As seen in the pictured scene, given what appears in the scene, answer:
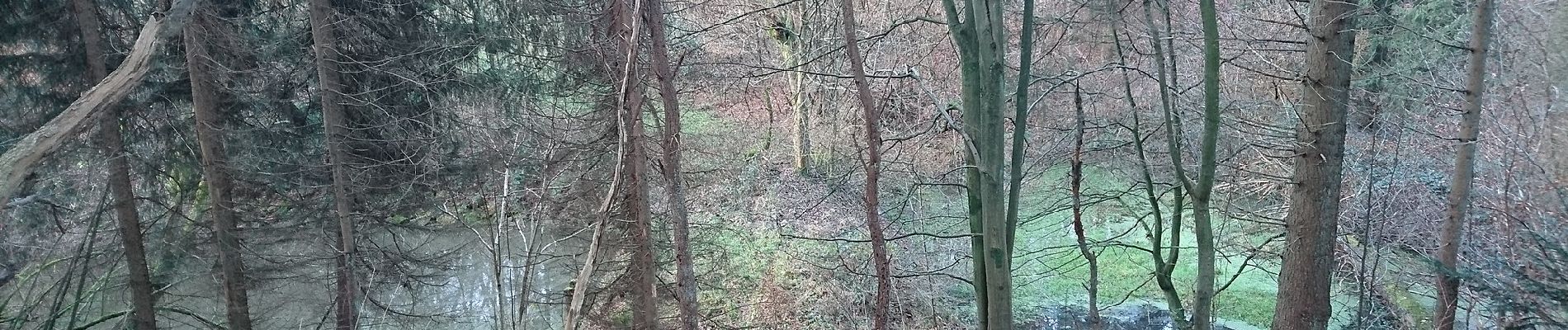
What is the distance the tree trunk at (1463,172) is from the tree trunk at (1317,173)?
886 mm

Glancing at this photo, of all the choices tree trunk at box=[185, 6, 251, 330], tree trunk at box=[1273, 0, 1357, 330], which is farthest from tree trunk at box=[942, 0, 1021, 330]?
tree trunk at box=[185, 6, 251, 330]

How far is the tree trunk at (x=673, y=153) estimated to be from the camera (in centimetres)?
820

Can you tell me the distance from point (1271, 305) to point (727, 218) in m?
8.00

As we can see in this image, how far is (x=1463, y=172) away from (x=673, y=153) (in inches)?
281

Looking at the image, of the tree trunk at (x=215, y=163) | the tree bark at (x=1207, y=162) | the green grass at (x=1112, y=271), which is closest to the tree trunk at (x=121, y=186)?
the tree trunk at (x=215, y=163)

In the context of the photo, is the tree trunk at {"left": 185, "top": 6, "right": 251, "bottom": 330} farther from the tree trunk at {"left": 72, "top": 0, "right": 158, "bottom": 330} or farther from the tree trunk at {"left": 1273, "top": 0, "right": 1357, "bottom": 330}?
the tree trunk at {"left": 1273, "top": 0, "right": 1357, "bottom": 330}

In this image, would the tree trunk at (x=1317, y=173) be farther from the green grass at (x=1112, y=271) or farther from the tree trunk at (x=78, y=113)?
the tree trunk at (x=78, y=113)

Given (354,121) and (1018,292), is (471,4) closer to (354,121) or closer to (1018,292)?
(354,121)

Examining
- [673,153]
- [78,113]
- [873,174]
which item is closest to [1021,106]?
[78,113]

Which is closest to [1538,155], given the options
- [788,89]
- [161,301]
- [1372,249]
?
[1372,249]

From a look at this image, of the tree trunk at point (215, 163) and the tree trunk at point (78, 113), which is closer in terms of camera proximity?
the tree trunk at point (78, 113)

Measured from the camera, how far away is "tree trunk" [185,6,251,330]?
893cm

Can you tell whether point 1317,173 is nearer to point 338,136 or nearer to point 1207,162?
point 1207,162

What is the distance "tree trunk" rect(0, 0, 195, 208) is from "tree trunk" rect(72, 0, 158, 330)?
617 centimetres
